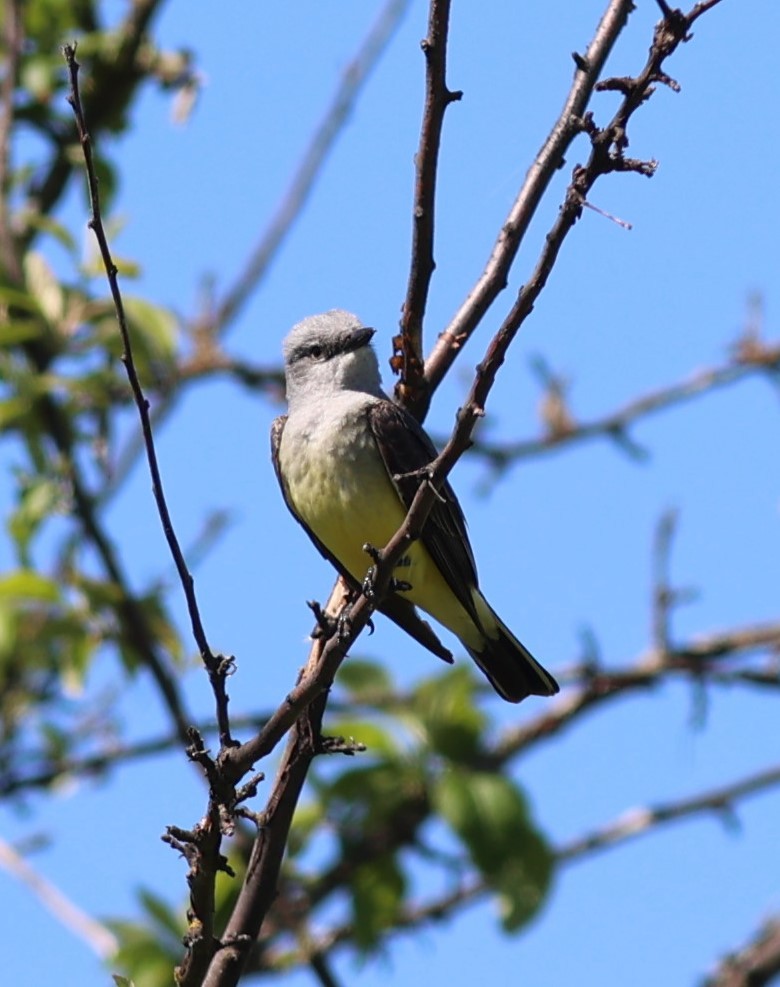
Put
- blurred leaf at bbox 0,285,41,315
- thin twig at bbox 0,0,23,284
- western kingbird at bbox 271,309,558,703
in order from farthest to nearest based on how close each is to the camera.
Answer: thin twig at bbox 0,0,23,284
blurred leaf at bbox 0,285,41,315
western kingbird at bbox 271,309,558,703

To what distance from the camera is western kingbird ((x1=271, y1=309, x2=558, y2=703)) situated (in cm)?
543

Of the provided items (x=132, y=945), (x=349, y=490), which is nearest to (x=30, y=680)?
(x=132, y=945)

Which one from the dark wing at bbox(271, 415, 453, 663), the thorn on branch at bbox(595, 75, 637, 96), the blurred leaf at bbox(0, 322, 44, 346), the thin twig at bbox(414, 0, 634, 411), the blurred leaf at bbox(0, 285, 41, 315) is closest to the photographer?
the thorn on branch at bbox(595, 75, 637, 96)

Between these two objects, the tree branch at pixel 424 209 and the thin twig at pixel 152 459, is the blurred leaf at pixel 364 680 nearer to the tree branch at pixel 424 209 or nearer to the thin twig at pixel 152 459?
the tree branch at pixel 424 209

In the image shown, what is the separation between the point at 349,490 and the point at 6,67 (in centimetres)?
393

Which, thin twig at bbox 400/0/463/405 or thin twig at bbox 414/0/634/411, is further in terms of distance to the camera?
thin twig at bbox 414/0/634/411

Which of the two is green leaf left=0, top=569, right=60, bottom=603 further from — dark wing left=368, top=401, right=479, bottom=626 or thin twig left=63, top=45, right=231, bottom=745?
thin twig left=63, top=45, right=231, bottom=745

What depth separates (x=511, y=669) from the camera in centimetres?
595

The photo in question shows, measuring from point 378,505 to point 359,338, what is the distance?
3.79 feet

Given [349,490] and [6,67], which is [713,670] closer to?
[349,490]

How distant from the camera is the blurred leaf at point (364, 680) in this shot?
6.59 meters

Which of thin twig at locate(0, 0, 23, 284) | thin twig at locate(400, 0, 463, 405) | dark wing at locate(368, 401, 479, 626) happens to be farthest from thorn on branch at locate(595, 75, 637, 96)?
thin twig at locate(0, 0, 23, 284)

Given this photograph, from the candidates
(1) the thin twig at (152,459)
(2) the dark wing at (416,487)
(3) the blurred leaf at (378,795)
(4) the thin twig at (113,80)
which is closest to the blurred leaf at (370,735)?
(3) the blurred leaf at (378,795)

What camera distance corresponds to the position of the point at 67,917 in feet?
21.2
